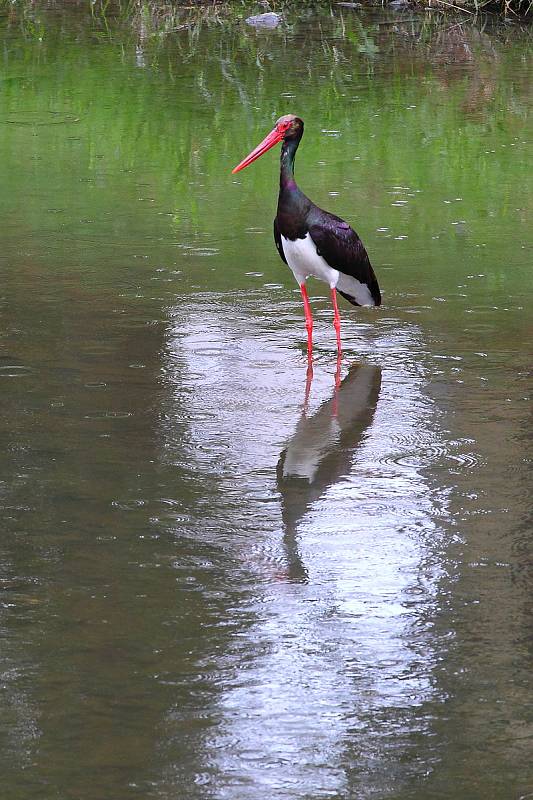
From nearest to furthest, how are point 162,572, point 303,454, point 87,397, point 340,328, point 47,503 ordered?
point 162,572
point 47,503
point 303,454
point 87,397
point 340,328

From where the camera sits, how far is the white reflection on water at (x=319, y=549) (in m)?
3.26

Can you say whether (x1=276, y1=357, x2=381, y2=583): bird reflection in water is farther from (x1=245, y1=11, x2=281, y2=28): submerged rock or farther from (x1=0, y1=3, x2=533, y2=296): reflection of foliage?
(x1=245, y1=11, x2=281, y2=28): submerged rock

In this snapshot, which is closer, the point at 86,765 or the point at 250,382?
the point at 86,765

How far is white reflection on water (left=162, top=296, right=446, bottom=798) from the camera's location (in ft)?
10.7

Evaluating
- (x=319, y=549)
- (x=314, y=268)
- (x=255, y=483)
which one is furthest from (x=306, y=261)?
(x=319, y=549)

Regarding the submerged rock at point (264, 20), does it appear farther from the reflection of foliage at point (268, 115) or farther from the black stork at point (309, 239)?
the black stork at point (309, 239)

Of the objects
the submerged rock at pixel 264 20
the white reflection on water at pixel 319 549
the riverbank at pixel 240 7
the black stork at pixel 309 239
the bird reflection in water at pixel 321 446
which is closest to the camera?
the white reflection on water at pixel 319 549

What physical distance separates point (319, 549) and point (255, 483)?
0.66 m

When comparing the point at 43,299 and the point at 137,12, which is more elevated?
the point at 137,12

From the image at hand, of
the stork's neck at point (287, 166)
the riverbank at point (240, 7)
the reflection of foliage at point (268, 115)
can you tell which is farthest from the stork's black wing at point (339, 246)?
the riverbank at point (240, 7)

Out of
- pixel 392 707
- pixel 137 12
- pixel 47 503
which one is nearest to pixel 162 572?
pixel 47 503

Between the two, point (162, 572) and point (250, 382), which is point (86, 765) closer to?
point (162, 572)

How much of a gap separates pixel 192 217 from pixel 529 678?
622 centimetres

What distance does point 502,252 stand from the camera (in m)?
8.61
